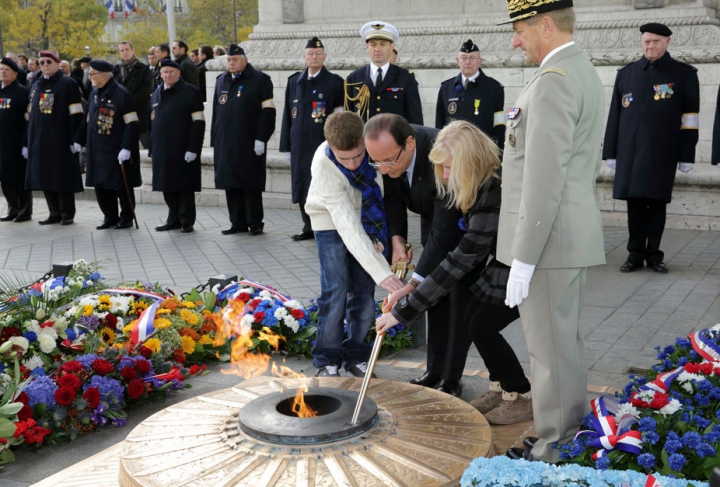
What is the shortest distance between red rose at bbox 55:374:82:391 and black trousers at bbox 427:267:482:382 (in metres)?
1.77

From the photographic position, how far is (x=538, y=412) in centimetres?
317

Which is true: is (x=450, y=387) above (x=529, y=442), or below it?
below

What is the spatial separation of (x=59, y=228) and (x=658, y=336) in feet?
26.0

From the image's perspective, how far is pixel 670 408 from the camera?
10.2ft

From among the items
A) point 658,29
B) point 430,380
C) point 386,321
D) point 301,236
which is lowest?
point 301,236

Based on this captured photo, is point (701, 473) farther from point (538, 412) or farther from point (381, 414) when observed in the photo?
point (381, 414)

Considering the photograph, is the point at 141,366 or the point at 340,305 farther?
the point at 340,305

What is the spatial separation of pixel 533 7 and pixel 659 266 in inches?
186

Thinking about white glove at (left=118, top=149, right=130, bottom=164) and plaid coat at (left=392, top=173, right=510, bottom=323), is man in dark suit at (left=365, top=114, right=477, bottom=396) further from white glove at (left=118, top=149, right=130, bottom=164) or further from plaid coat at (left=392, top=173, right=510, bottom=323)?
white glove at (left=118, top=149, right=130, bottom=164)

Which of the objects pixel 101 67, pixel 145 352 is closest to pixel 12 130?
pixel 101 67

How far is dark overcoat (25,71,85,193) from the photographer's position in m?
10.8

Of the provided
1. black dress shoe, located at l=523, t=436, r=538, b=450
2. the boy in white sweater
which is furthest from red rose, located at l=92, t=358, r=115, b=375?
black dress shoe, located at l=523, t=436, r=538, b=450

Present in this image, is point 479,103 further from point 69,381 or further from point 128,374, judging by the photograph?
point 69,381

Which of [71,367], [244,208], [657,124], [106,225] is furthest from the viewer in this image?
[106,225]
